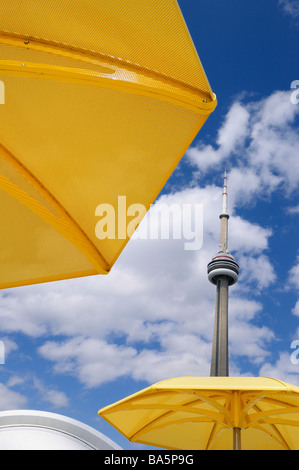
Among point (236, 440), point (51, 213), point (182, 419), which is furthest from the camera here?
point (182, 419)

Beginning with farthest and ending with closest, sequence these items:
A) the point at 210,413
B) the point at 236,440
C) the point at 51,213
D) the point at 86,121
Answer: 1. the point at 210,413
2. the point at 236,440
3. the point at 51,213
4. the point at 86,121

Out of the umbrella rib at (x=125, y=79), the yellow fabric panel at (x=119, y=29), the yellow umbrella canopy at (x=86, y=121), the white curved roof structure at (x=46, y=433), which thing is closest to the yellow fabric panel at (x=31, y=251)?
the yellow umbrella canopy at (x=86, y=121)

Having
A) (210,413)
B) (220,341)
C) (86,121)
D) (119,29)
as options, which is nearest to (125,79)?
(119,29)

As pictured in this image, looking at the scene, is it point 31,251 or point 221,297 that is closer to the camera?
point 31,251

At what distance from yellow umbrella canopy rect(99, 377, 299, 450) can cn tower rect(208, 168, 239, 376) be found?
61.0 metres

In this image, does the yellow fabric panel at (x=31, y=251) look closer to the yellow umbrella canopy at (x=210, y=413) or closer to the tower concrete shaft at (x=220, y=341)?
the yellow umbrella canopy at (x=210, y=413)

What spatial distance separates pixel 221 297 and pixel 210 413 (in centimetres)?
6539

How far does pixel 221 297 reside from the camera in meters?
75.1

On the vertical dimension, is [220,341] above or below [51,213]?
above

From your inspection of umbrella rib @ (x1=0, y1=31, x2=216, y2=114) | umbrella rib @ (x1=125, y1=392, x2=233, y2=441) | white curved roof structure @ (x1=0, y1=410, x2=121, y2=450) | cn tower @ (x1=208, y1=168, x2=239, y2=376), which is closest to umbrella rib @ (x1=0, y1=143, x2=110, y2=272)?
umbrella rib @ (x1=0, y1=31, x2=216, y2=114)

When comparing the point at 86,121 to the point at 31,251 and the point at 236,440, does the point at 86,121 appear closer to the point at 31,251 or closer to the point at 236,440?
the point at 31,251

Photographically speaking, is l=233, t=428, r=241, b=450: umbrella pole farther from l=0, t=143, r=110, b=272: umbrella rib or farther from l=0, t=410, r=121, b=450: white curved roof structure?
l=0, t=143, r=110, b=272: umbrella rib

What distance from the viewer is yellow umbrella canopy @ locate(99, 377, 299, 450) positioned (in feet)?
28.4

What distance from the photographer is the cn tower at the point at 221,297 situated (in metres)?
72.2
